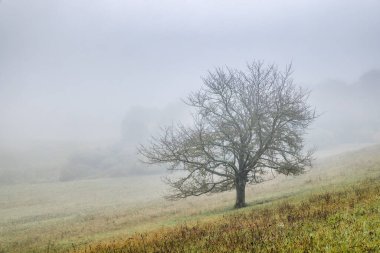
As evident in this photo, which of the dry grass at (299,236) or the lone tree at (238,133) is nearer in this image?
the dry grass at (299,236)

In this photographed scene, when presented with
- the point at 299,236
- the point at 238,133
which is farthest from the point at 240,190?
the point at 299,236

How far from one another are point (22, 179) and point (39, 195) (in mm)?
Answer: 52979

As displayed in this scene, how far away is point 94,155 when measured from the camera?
15000 centimetres

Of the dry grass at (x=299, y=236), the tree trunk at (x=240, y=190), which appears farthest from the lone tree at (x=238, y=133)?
the dry grass at (x=299, y=236)

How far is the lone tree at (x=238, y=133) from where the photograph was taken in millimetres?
23031

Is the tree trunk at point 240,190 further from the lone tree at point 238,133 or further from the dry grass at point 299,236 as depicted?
the dry grass at point 299,236

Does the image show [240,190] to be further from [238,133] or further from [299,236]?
[299,236]

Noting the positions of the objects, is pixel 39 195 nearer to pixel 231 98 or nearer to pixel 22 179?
pixel 22 179

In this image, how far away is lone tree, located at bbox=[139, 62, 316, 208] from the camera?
75.6 feet

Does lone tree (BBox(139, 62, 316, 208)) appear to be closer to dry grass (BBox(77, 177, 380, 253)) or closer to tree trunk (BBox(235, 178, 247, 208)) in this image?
tree trunk (BBox(235, 178, 247, 208))

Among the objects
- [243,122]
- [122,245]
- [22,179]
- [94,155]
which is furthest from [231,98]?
[94,155]

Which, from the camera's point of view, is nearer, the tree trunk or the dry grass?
the dry grass

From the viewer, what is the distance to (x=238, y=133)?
23469 millimetres

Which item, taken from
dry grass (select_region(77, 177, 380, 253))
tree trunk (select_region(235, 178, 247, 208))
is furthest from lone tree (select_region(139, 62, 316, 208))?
dry grass (select_region(77, 177, 380, 253))
